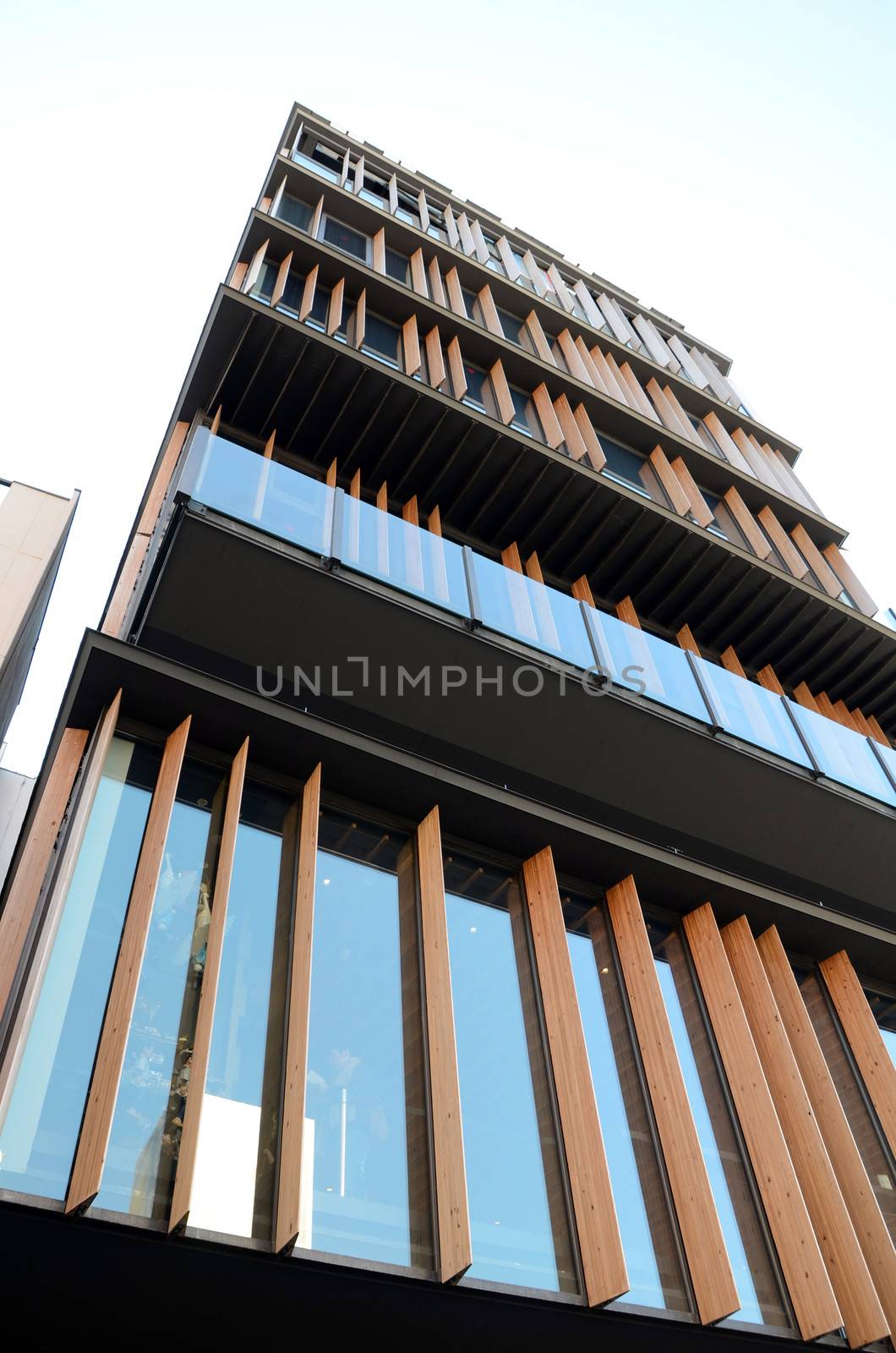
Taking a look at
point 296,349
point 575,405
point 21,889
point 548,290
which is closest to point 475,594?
point 296,349

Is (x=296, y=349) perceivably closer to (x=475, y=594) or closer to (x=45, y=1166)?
(x=475, y=594)

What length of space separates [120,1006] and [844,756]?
32.5ft

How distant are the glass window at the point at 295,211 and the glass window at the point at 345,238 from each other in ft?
1.26

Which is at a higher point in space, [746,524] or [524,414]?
[524,414]

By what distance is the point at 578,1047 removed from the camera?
27.8 feet

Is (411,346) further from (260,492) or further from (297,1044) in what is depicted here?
(297,1044)

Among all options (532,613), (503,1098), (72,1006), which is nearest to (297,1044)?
(72,1006)

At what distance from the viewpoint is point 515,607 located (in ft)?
38.2

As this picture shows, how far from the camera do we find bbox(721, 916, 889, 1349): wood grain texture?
26.3ft

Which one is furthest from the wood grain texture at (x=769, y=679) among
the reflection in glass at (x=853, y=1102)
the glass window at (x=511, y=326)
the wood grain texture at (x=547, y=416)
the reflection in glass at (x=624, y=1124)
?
the glass window at (x=511, y=326)

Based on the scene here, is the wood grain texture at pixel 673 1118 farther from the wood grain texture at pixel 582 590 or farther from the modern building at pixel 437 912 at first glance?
the wood grain texture at pixel 582 590

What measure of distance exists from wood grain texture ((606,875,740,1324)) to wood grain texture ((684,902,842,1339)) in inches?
33.0

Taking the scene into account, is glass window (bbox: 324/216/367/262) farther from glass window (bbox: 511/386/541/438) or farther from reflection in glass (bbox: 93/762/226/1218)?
reflection in glass (bbox: 93/762/226/1218)

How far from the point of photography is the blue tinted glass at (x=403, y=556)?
1062 cm
